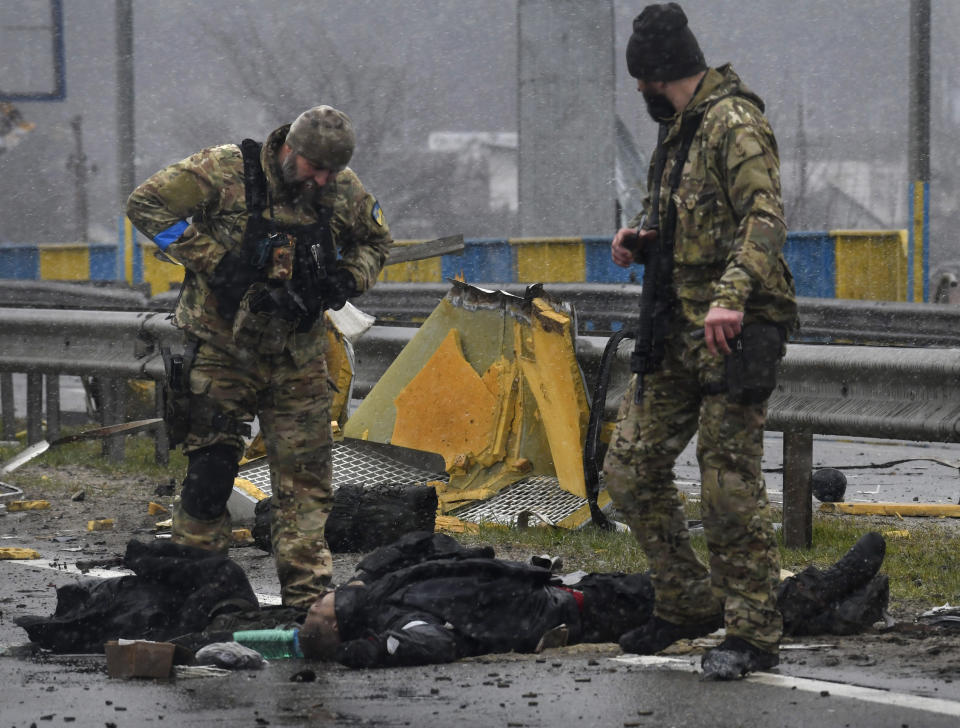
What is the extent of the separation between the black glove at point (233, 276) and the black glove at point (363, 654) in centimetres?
138

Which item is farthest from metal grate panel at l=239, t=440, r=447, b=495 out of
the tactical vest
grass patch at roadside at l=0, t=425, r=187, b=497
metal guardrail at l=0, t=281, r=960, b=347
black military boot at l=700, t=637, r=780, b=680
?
metal guardrail at l=0, t=281, r=960, b=347

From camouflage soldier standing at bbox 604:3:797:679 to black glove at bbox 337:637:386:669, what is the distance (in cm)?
72

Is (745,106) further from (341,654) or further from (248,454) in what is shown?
(248,454)

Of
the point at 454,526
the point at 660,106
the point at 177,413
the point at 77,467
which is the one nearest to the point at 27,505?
the point at 77,467

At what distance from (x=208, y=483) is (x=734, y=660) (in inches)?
76.9

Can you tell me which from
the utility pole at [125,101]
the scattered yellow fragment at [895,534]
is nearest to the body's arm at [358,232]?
the scattered yellow fragment at [895,534]

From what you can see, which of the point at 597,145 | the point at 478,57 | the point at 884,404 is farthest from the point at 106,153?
the point at 884,404

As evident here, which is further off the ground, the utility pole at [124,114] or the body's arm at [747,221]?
the utility pole at [124,114]

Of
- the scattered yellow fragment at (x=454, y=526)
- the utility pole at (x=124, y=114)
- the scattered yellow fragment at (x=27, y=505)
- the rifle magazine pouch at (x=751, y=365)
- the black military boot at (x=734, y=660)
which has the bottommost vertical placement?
the scattered yellow fragment at (x=27, y=505)

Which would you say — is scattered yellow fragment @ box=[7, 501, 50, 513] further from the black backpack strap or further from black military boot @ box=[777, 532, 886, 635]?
black military boot @ box=[777, 532, 886, 635]

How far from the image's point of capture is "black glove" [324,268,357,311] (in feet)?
17.4

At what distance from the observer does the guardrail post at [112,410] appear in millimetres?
9172

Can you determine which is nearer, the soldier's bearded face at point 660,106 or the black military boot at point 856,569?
the soldier's bearded face at point 660,106

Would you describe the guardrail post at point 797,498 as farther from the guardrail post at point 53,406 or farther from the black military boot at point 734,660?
the guardrail post at point 53,406
